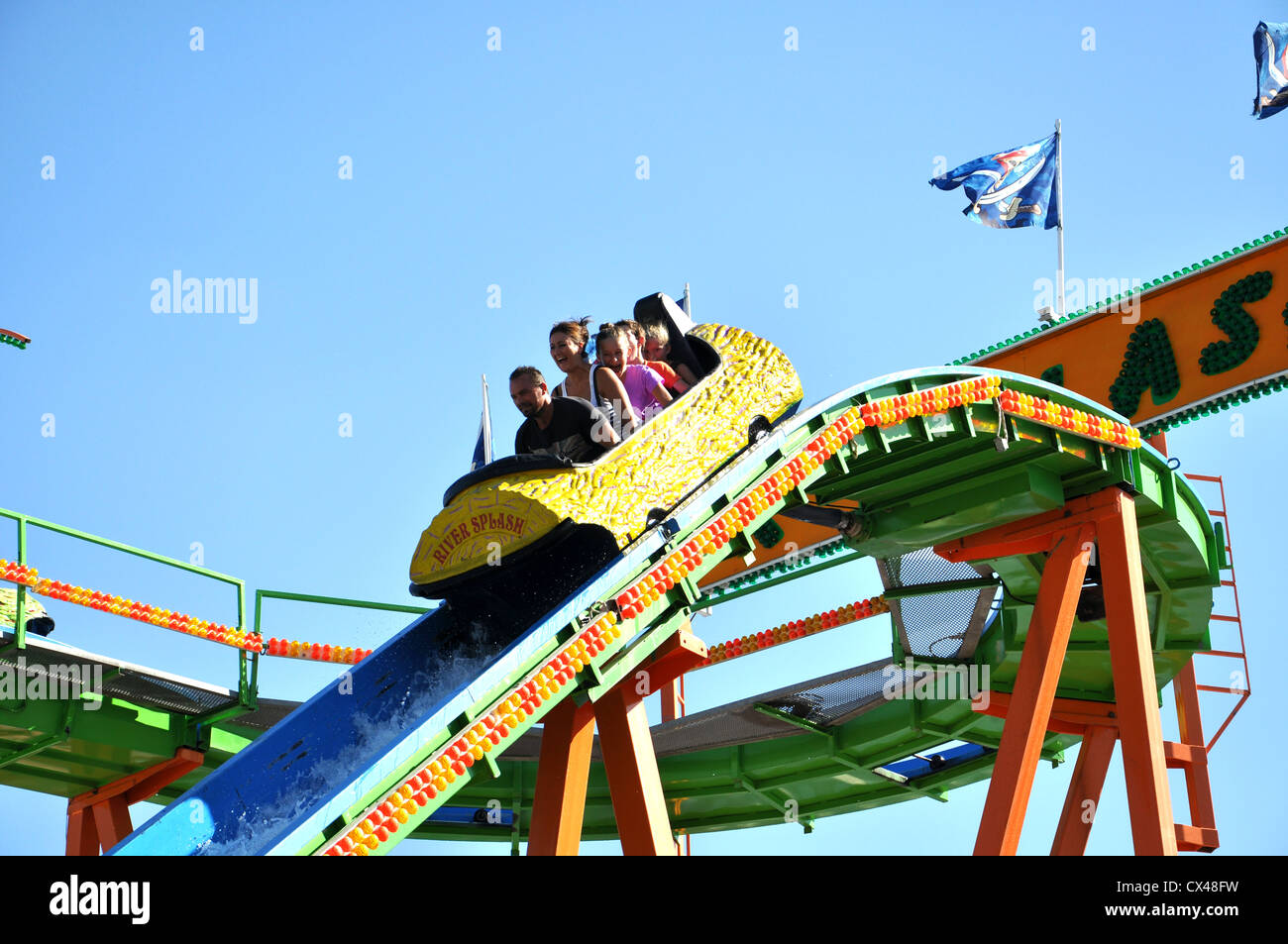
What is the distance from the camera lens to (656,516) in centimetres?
702

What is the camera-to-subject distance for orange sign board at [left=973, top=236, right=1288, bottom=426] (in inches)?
394

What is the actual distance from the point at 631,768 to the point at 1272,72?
7082 millimetres

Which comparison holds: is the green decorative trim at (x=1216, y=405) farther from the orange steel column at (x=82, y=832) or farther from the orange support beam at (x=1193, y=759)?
the orange steel column at (x=82, y=832)

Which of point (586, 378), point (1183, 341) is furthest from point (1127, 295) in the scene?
point (586, 378)

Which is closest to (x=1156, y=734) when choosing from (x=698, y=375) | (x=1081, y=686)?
(x=1081, y=686)

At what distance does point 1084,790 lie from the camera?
10.0 metres

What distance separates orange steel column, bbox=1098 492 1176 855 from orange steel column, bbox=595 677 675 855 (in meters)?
2.74

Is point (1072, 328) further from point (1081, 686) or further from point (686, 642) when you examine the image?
point (686, 642)

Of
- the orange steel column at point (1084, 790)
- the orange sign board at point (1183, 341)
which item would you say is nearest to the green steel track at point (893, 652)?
the orange steel column at point (1084, 790)

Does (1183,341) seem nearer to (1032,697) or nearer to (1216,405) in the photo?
(1216,405)

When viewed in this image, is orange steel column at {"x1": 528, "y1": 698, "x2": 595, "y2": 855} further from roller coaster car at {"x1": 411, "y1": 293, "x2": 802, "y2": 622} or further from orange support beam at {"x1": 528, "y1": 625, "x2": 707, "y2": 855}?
roller coaster car at {"x1": 411, "y1": 293, "x2": 802, "y2": 622}

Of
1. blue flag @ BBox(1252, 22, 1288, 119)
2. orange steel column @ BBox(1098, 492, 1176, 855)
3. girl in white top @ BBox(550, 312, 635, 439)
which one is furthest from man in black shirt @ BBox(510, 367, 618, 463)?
blue flag @ BBox(1252, 22, 1288, 119)
